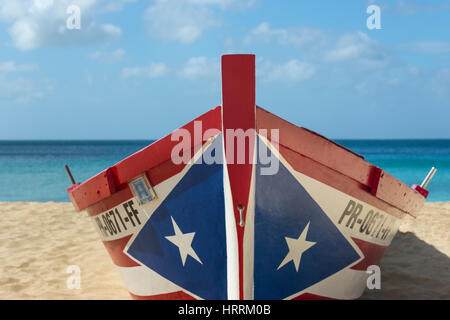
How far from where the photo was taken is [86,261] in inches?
190

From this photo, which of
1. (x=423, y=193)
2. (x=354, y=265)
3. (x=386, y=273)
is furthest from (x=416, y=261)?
(x=354, y=265)

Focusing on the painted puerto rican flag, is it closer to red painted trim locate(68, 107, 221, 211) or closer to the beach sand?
red painted trim locate(68, 107, 221, 211)

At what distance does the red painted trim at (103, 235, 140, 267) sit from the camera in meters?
2.80

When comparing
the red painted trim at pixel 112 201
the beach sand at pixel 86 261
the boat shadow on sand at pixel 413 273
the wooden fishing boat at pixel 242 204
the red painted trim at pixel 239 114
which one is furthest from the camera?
the beach sand at pixel 86 261

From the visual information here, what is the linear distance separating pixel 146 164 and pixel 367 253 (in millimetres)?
1590

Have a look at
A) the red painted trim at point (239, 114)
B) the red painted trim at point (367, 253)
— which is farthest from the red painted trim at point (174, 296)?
the red painted trim at point (367, 253)

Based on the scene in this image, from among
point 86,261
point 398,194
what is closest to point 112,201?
point 398,194

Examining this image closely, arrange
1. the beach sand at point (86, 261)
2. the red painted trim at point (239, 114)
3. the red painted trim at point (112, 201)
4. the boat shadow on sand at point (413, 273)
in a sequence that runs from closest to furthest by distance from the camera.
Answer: the red painted trim at point (239, 114) < the red painted trim at point (112, 201) < the boat shadow on sand at point (413, 273) < the beach sand at point (86, 261)

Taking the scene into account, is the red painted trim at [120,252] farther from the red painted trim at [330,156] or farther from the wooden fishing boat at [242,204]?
the red painted trim at [330,156]

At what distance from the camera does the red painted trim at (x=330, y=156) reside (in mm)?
2301

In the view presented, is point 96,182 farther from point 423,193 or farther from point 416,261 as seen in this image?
point 416,261

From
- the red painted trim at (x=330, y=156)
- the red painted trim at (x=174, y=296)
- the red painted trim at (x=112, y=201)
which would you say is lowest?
the red painted trim at (x=174, y=296)

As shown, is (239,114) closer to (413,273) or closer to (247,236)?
(247,236)

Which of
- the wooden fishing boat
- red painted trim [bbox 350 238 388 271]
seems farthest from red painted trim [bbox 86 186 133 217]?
red painted trim [bbox 350 238 388 271]
